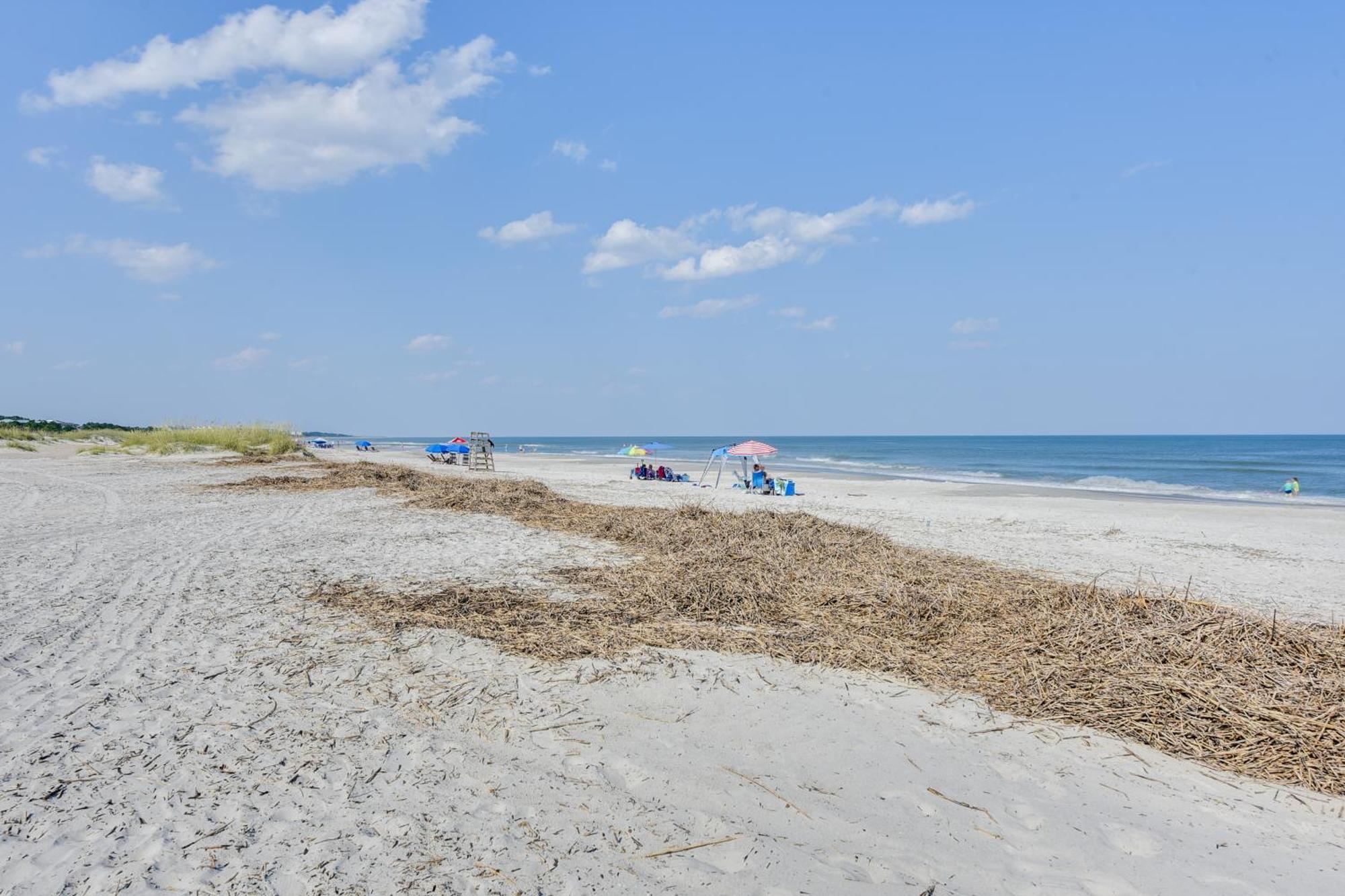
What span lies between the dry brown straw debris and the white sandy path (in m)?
0.26

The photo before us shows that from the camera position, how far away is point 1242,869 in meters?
2.82

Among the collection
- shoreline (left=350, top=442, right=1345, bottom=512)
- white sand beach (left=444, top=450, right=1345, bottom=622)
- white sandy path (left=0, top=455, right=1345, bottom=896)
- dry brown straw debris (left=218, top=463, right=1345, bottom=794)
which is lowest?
shoreline (left=350, top=442, right=1345, bottom=512)

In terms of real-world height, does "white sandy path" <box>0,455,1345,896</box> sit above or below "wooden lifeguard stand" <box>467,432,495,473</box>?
below

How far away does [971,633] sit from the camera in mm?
5266

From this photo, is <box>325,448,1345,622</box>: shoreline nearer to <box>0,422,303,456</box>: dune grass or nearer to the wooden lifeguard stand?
the wooden lifeguard stand

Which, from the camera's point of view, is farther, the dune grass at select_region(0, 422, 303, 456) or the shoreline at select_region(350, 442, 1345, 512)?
the dune grass at select_region(0, 422, 303, 456)

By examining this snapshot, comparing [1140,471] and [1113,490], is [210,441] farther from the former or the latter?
[1140,471]

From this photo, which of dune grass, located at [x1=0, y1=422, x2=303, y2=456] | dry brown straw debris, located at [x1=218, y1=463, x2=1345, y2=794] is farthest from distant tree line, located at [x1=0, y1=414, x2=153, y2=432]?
dry brown straw debris, located at [x1=218, y1=463, x2=1345, y2=794]

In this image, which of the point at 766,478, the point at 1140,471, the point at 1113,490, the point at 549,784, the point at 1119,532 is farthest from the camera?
the point at 1140,471

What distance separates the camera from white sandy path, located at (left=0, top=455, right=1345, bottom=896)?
8.89ft

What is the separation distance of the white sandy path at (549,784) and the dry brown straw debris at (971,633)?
0.26 meters

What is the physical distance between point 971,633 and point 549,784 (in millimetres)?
3366

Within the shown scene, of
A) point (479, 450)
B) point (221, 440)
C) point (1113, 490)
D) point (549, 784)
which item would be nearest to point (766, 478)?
point (479, 450)

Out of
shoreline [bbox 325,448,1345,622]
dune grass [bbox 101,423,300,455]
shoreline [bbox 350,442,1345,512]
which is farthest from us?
dune grass [bbox 101,423,300,455]
